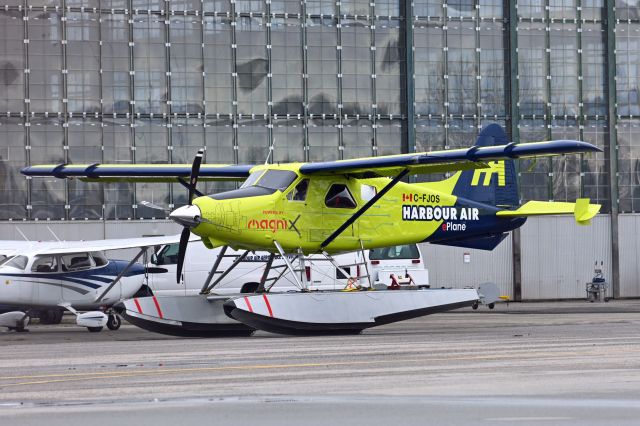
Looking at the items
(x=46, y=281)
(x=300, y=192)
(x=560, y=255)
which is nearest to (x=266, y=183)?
(x=300, y=192)

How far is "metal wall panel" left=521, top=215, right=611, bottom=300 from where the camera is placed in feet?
140

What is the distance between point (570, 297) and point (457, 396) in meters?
33.1

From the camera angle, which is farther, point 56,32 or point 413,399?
point 56,32

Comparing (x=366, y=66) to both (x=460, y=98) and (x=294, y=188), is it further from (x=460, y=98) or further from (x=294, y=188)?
(x=294, y=188)

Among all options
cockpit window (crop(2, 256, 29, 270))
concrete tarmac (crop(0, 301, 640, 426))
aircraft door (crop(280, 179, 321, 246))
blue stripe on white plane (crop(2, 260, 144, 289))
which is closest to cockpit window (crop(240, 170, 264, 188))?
aircraft door (crop(280, 179, 321, 246))

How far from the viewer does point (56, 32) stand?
38500mm

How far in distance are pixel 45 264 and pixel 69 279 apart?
614 millimetres

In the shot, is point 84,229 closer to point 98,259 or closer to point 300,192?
point 98,259

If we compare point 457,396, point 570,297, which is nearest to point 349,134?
point 570,297

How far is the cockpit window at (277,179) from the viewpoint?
22391mm

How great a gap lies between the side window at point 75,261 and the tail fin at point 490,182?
8.23 meters

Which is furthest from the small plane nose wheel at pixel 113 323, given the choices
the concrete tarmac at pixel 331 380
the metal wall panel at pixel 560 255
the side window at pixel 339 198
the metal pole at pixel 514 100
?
the metal wall panel at pixel 560 255

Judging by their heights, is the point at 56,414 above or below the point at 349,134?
below

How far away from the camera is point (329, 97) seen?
133 ft
